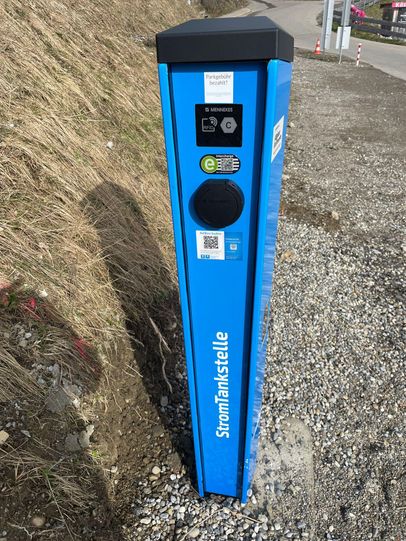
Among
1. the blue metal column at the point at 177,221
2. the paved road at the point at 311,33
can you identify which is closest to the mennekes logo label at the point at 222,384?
the blue metal column at the point at 177,221

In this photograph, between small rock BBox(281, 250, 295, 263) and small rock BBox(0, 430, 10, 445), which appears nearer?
small rock BBox(0, 430, 10, 445)

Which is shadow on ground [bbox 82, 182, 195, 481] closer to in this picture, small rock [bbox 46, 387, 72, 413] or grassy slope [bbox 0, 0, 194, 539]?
grassy slope [bbox 0, 0, 194, 539]

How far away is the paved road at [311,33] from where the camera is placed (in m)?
17.2

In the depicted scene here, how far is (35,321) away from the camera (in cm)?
257

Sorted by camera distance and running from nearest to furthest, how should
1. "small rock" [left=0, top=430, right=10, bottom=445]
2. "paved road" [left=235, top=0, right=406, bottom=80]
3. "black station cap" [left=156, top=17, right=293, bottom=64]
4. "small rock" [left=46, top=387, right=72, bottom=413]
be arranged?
"black station cap" [left=156, top=17, right=293, bottom=64], "small rock" [left=0, top=430, right=10, bottom=445], "small rock" [left=46, top=387, right=72, bottom=413], "paved road" [left=235, top=0, right=406, bottom=80]

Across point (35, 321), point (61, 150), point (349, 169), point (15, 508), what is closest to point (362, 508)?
point (15, 508)

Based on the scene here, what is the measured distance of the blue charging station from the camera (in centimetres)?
125

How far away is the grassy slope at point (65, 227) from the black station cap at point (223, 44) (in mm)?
1883

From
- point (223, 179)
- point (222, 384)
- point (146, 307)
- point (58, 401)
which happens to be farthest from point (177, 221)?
point (146, 307)

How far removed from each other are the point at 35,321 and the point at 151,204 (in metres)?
1.99

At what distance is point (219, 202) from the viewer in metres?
1.44

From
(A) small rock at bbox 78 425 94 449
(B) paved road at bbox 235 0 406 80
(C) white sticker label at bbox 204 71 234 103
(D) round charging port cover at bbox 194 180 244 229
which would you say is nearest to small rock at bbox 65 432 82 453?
(A) small rock at bbox 78 425 94 449

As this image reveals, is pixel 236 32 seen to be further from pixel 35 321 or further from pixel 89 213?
pixel 89 213

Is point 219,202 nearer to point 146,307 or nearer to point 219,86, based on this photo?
point 219,86
